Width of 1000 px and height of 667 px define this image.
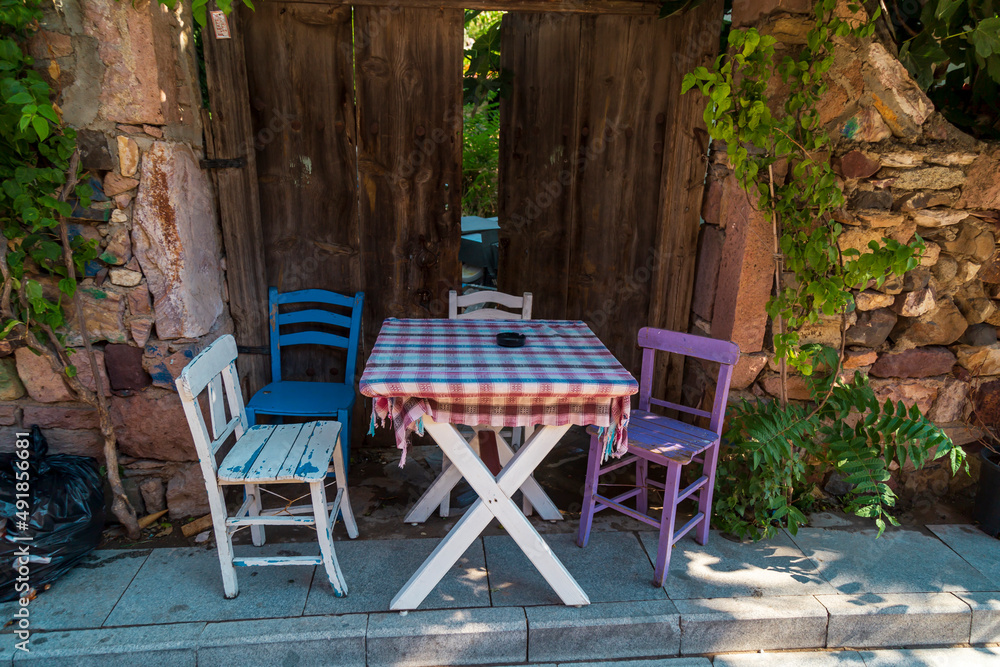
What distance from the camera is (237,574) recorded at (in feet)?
8.21

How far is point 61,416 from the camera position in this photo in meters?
2.70

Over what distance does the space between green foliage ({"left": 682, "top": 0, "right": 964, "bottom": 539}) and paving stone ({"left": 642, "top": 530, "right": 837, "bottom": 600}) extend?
10cm

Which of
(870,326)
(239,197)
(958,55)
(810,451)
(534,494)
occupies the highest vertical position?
(958,55)

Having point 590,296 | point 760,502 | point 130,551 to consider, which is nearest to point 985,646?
point 760,502

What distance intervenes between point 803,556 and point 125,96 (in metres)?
3.39

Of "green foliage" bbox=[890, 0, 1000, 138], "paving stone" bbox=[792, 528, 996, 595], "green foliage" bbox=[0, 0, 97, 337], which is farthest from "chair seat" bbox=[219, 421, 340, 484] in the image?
"green foliage" bbox=[890, 0, 1000, 138]

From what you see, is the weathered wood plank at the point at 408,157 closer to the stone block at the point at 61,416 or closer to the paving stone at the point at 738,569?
the stone block at the point at 61,416

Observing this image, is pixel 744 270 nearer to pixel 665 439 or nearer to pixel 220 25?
pixel 665 439

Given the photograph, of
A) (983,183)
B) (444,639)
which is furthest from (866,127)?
(444,639)

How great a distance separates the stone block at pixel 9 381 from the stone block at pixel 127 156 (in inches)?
37.4

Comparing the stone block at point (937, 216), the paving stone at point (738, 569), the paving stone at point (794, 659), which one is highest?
the stone block at point (937, 216)

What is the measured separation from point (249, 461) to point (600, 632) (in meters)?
1.44

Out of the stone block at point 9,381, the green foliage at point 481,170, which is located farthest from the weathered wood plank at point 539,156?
the green foliage at point 481,170

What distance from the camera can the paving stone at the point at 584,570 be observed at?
240 centimetres
